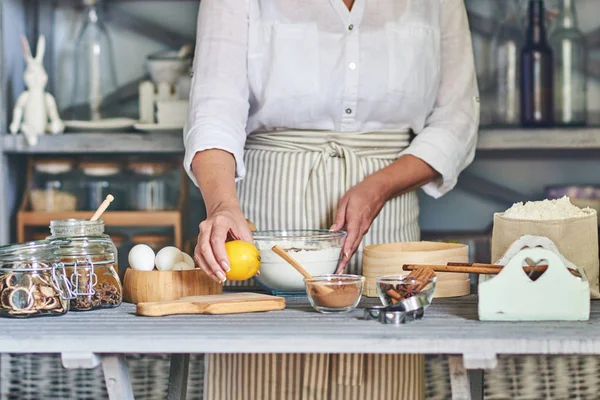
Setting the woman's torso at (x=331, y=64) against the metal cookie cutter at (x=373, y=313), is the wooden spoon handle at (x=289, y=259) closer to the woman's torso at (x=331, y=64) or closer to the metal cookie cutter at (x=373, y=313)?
the metal cookie cutter at (x=373, y=313)

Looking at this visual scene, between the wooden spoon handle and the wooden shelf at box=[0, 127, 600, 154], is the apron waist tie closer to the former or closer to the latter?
the wooden spoon handle

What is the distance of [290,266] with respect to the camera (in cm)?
169

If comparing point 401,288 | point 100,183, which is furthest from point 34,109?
point 401,288

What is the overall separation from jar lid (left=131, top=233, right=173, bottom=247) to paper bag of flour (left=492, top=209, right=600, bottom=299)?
Answer: 1783 millimetres

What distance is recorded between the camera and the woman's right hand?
158 cm

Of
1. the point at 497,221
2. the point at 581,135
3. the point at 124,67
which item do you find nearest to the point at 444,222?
the point at 581,135

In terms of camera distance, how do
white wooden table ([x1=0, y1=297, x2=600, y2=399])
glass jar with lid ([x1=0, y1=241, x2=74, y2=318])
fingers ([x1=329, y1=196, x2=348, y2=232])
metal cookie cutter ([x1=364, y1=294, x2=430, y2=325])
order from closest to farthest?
white wooden table ([x1=0, y1=297, x2=600, y2=399]) < metal cookie cutter ([x1=364, y1=294, x2=430, y2=325]) < glass jar with lid ([x1=0, y1=241, x2=74, y2=318]) < fingers ([x1=329, y1=196, x2=348, y2=232])

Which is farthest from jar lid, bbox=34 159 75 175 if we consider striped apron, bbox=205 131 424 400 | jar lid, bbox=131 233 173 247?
striped apron, bbox=205 131 424 400

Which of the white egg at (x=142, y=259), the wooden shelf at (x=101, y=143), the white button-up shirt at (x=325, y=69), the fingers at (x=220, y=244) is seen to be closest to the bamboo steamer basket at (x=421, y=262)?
the fingers at (x=220, y=244)

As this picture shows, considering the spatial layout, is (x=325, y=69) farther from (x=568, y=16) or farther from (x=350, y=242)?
(x=568, y=16)

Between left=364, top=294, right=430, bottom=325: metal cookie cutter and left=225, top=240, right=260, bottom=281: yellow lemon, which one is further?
left=225, top=240, right=260, bottom=281: yellow lemon

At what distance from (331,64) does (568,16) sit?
1375 millimetres

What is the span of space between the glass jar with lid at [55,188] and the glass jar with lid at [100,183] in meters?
0.04

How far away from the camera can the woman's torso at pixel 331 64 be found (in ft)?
7.08
